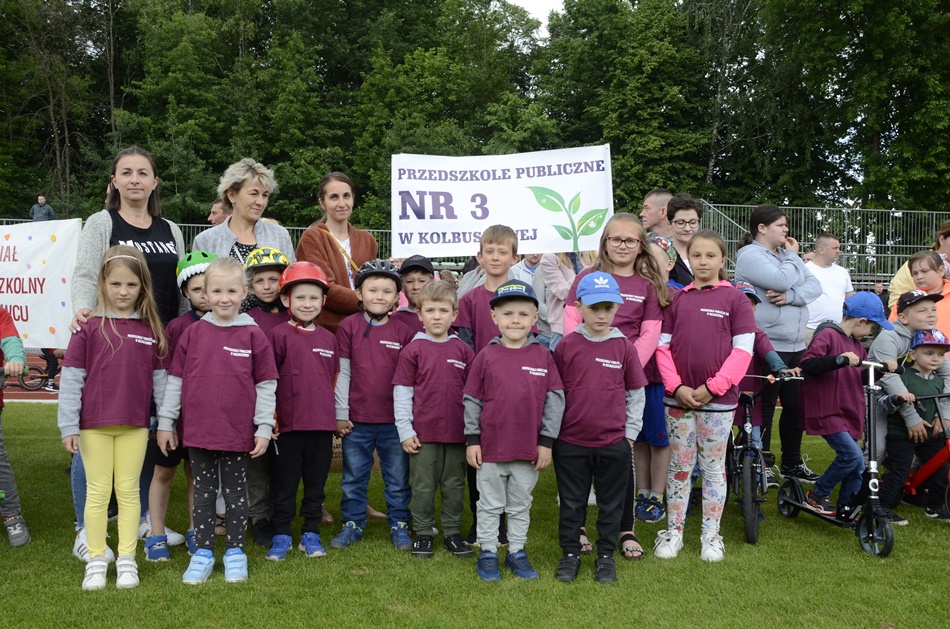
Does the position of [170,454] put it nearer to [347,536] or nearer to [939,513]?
[347,536]

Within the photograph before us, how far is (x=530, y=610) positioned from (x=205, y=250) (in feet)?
10.6

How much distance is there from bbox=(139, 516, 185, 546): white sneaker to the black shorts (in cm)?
48

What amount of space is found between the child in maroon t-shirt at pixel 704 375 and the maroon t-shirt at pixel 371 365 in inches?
68.9

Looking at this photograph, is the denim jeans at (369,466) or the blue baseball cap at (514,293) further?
the denim jeans at (369,466)

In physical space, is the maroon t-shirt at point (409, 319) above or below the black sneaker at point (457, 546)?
above

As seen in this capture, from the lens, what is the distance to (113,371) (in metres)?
4.42

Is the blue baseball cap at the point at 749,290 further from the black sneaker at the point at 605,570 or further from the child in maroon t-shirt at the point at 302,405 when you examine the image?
the child in maroon t-shirt at the point at 302,405

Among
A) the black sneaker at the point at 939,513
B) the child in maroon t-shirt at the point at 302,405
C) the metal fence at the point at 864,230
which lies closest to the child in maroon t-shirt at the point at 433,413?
the child in maroon t-shirt at the point at 302,405

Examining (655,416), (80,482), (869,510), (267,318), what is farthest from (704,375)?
(80,482)

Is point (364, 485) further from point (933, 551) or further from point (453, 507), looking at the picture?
point (933, 551)

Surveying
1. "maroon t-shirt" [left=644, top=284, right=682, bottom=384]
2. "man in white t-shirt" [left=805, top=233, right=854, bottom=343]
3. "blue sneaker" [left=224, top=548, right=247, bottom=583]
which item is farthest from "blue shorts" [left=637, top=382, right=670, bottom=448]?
"man in white t-shirt" [left=805, top=233, right=854, bottom=343]

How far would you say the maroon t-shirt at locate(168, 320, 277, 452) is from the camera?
176 inches

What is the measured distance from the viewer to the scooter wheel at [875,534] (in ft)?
16.5

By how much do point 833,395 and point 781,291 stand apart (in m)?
0.87
